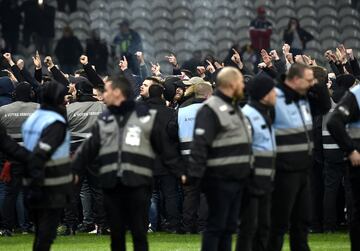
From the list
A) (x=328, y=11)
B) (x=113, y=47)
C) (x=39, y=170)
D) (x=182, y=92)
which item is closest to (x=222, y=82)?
(x=39, y=170)

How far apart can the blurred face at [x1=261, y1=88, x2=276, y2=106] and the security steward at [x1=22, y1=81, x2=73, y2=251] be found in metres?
1.80

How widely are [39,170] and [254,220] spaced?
1.92 metres

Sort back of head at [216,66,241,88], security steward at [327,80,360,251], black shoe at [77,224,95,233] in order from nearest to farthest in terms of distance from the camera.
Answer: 1. back of head at [216,66,241,88]
2. security steward at [327,80,360,251]
3. black shoe at [77,224,95,233]

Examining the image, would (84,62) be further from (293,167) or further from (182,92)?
(293,167)

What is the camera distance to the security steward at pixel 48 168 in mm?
9656

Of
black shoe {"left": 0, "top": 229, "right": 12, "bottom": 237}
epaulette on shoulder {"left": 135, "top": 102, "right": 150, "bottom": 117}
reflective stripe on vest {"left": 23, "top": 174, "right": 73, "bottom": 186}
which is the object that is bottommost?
black shoe {"left": 0, "top": 229, "right": 12, "bottom": 237}

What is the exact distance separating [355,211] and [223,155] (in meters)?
1.77

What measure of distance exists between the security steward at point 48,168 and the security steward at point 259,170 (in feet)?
5.23

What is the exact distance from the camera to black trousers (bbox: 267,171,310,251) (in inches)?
402

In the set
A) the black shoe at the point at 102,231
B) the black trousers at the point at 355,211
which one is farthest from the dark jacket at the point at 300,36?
the black trousers at the point at 355,211

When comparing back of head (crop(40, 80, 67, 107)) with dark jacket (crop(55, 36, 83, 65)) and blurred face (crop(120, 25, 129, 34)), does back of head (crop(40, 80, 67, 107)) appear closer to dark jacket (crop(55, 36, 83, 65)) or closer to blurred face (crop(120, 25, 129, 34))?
dark jacket (crop(55, 36, 83, 65))

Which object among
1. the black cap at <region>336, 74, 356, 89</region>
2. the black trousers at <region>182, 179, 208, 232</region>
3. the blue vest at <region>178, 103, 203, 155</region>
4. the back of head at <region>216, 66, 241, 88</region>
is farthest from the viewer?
the black trousers at <region>182, 179, 208, 232</region>

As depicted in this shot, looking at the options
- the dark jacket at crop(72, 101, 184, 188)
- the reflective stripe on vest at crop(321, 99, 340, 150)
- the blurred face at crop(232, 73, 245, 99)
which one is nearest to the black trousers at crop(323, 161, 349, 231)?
the reflective stripe on vest at crop(321, 99, 340, 150)

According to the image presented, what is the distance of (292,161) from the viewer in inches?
403
